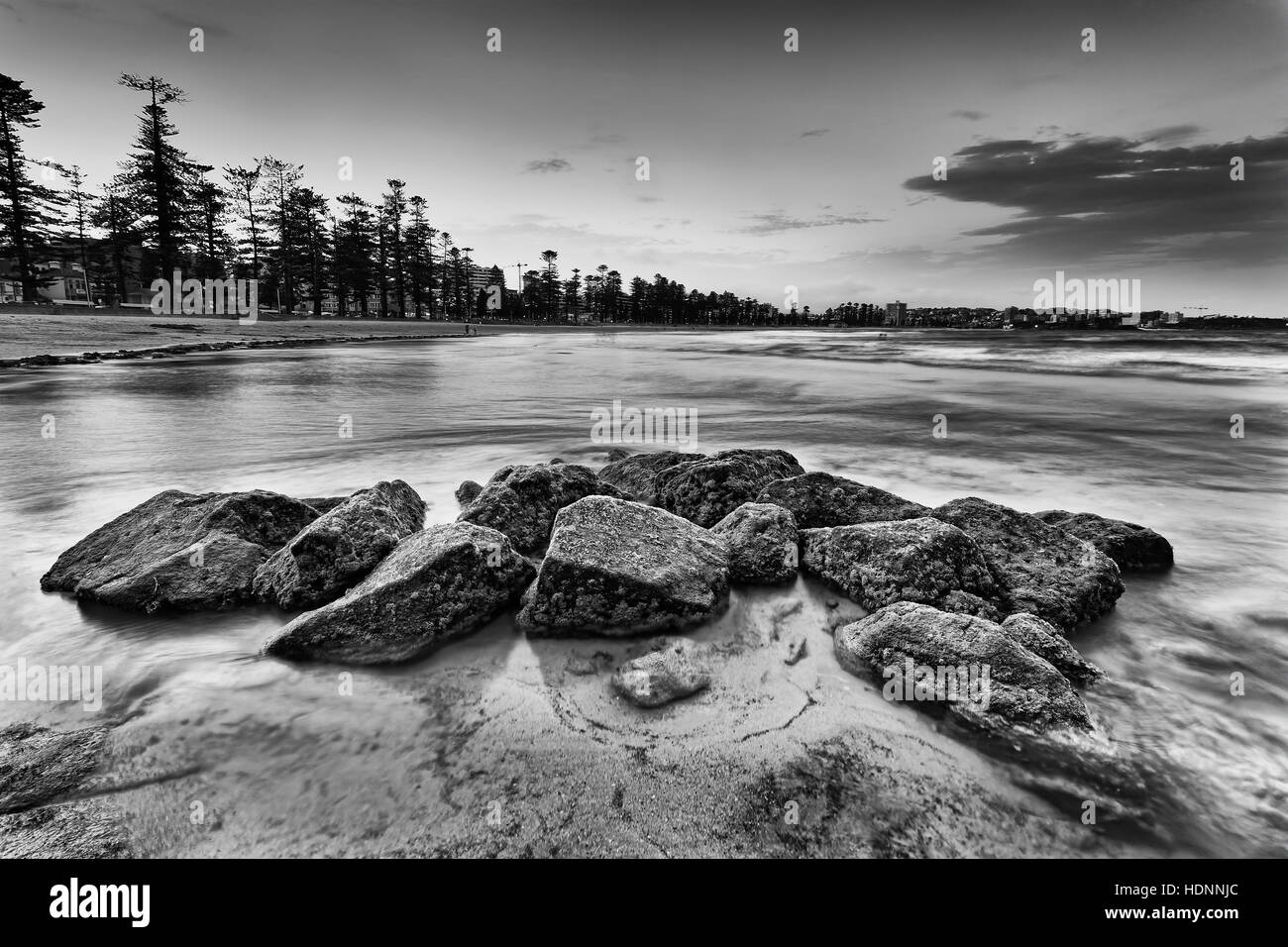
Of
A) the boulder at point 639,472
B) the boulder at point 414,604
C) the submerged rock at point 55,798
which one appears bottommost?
the submerged rock at point 55,798

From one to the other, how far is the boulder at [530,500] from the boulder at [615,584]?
2.98 feet

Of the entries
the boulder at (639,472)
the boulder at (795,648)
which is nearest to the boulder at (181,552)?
the boulder at (639,472)

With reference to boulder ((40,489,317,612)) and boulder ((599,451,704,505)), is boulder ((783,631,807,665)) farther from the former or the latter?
boulder ((40,489,317,612))

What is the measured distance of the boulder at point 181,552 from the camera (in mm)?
3609

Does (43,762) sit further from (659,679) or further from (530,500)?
(530,500)

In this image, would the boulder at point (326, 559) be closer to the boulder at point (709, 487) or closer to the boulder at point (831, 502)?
the boulder at point (709, 487)

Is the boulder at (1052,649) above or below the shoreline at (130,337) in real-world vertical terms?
below

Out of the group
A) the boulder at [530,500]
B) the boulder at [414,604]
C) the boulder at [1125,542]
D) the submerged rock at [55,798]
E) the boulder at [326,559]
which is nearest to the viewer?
the submerged rock at [55,798]

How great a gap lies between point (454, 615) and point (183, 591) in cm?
177

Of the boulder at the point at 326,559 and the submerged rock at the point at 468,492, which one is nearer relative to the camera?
the boulder at the point at 326,559

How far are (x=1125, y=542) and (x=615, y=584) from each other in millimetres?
3892

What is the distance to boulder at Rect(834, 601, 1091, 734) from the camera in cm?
249
